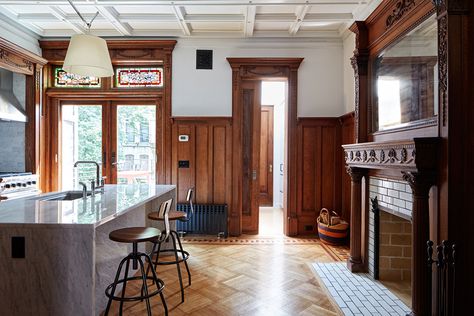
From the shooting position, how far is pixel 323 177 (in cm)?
477

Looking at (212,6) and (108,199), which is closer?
(108,199)

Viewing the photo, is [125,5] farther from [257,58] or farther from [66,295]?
[66,295]

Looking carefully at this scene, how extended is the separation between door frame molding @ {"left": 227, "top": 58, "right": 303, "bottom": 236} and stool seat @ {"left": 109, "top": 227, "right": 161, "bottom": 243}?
2472 millimetres

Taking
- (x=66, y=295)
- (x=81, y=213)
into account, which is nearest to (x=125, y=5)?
(x=81, y=213)

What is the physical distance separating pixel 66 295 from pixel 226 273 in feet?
5.80

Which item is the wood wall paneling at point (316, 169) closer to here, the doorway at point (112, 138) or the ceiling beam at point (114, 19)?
the doorway at point (112, 138)

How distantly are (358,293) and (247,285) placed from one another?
101 centimetres

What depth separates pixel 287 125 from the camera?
4.80 metres

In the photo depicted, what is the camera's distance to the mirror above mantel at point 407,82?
225cm

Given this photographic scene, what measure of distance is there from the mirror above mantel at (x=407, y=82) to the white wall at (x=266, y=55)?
5.12 feet

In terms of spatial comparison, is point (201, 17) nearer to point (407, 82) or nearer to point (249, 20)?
point (249, 20)

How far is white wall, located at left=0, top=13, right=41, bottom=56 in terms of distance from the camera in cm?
412

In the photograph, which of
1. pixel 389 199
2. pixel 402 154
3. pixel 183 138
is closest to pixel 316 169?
pixel 389 199

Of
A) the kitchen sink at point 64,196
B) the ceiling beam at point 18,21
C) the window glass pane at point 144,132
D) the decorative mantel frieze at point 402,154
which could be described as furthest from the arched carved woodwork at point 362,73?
the ceiling beam at point 18,21
